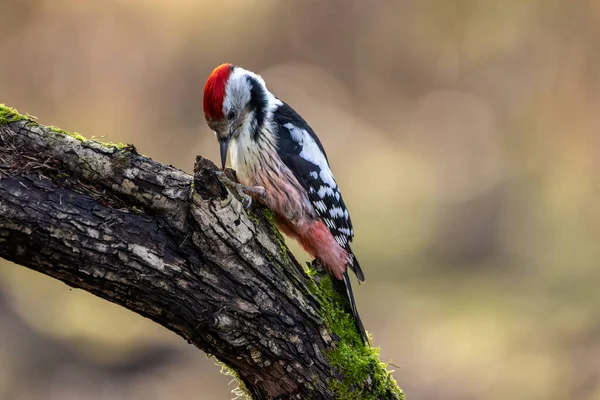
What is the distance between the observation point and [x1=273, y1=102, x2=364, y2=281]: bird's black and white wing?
2773mm

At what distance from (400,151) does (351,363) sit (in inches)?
240

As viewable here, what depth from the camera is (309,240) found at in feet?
9.00

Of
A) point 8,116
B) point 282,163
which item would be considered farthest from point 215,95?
point 8,116

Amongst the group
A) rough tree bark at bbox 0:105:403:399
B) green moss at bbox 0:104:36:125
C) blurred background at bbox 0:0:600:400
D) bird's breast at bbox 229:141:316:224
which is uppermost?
blurred background at bbox 0:0:600:400

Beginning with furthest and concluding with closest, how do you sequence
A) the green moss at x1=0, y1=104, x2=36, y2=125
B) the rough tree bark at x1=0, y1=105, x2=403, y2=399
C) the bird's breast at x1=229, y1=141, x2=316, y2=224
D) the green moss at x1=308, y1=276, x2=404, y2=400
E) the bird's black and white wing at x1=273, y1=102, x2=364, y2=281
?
the bird's black and white wing at x1=273, y1=102, x2=364, y2=281 < the bird's breast at x1=229, y1=141, x2=316, y2=224 < the green moss at x1=308, y1=276, x2=404, y2=400 < the green moss at x1=0, y1=104, x2=36, y2=125 < the rough tree bark at x1=0, y1=105, x2=403, y2=399

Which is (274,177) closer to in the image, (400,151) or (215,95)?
(215,95)

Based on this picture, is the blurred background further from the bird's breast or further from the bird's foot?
the bird's foot

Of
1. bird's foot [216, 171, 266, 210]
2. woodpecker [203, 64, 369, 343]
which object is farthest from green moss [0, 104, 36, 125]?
woodpecker [203, 64, 369, 343]

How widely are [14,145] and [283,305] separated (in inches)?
34.3

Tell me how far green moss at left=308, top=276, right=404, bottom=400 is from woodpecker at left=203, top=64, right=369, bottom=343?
37 cm

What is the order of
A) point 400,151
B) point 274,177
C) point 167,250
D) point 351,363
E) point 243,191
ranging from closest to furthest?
point 167,250 → point 351,363 → point 243,191 → point 274,177 → point 400,151

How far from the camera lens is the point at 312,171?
2.83 metres

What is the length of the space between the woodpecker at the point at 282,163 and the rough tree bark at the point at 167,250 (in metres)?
0.63

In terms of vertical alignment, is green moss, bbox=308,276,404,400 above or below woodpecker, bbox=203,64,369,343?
below
